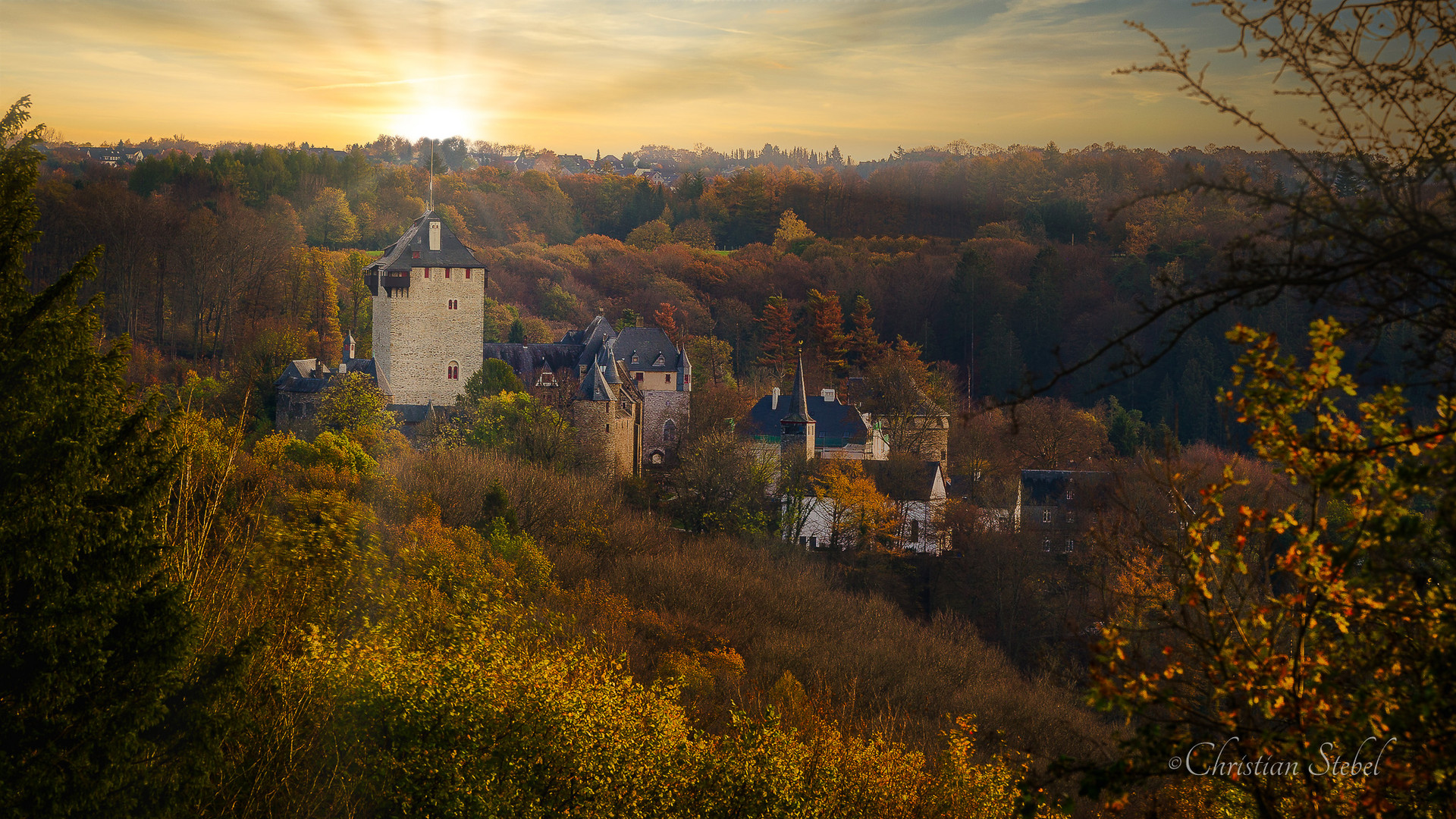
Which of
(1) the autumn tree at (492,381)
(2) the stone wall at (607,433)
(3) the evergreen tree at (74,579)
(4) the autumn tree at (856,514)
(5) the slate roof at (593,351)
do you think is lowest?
(4) the autumn tree at (856,514)

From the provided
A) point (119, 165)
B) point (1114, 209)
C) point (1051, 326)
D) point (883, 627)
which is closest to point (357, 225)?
point (119, 165)

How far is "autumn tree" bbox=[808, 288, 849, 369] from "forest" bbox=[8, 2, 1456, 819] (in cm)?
24

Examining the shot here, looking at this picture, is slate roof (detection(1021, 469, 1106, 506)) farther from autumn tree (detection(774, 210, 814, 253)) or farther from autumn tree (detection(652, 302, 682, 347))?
autumn tree (detection(774, 210, 814, 253))

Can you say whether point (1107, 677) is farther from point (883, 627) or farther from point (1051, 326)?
point (1051, 326)

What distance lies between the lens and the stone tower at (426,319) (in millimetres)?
48562

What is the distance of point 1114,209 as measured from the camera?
4.06 meters

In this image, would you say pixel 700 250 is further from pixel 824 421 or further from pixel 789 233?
pixel 824 421

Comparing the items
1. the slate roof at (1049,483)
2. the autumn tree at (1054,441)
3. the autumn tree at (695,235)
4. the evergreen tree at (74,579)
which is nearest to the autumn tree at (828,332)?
the autumn tree at (1054,441)

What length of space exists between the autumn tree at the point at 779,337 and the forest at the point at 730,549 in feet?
0.76

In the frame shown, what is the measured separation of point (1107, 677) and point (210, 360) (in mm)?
53871

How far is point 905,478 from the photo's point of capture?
159 feet

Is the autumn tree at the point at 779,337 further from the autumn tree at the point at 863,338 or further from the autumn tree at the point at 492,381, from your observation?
the autumn tree at the point at 492,381

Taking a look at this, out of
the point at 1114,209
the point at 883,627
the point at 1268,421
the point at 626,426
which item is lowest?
the point at 883,627

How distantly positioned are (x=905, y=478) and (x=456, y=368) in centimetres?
1996
